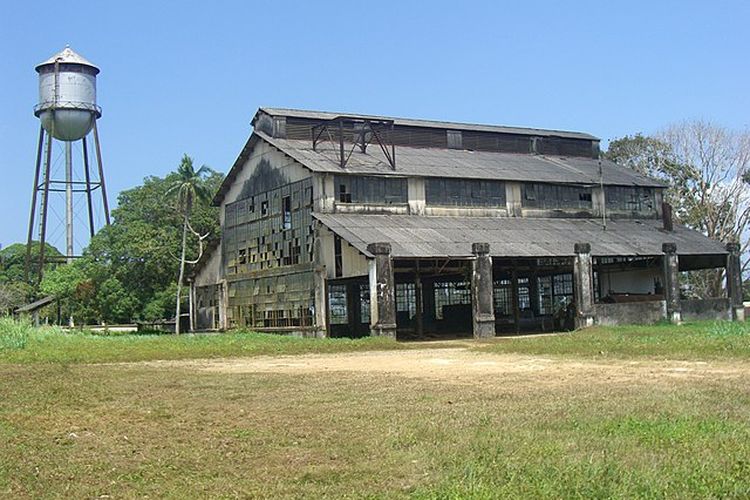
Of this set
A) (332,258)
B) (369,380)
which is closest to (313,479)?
(369,380)

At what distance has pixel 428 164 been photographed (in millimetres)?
41281

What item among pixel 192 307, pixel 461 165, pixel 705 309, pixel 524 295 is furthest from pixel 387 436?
pixel 524 295

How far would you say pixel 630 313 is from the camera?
122ft

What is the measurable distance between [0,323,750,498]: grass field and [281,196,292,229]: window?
20540 millimetres

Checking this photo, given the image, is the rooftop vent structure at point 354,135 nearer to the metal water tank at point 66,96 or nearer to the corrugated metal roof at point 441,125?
the corrugated metal roof at point 441,125

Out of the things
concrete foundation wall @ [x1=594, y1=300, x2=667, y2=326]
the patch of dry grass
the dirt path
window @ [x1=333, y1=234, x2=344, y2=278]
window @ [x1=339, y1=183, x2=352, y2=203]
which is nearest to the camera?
the patch of dry grass

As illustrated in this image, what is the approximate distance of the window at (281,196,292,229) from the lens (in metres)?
39.1

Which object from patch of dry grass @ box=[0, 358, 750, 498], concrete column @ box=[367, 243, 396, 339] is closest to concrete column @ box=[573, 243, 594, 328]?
concrete column @ box=[367, 243, 396, 339]

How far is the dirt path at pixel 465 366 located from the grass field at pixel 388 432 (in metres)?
0.12

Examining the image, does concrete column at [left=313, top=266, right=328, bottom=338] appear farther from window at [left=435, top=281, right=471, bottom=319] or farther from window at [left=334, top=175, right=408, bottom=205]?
window at [left=435, top=281, right=471, bottom=319]

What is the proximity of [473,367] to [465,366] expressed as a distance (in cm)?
49

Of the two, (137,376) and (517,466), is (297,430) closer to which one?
(517,466)

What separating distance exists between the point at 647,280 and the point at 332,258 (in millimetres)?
19122

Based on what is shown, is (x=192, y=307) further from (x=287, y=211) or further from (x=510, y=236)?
(x=510, y=236)
